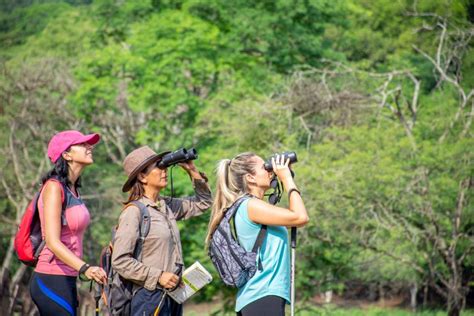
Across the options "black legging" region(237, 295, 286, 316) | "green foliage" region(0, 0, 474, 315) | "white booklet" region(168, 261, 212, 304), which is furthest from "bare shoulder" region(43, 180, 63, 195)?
"green foliage" region(0, 0, 474, 315)

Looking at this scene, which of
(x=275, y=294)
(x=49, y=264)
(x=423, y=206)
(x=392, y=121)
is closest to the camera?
(x=275, y=294)

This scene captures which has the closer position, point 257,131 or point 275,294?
point 275,294

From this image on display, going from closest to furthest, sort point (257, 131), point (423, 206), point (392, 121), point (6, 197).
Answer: point (423, 206) → point (392, 121) → point (257, 131) → point (6, 197)

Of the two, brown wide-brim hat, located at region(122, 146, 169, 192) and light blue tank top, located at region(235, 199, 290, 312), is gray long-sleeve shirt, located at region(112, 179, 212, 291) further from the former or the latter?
light blue tank top, located at region(235, 199, 290, 312)

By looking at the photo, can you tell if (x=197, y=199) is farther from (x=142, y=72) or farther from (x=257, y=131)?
(x=142, y=72)

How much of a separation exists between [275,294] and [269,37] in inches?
841

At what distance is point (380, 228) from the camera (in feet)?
51.7

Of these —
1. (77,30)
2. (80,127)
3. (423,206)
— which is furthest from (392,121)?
(77,30)

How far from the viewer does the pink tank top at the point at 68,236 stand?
5.32m

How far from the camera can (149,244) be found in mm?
4988

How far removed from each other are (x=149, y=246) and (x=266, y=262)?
2.12 feet

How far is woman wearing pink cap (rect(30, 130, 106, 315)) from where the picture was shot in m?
5.20

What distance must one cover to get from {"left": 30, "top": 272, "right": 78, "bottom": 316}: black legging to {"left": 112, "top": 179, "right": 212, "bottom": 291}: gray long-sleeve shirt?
578mm

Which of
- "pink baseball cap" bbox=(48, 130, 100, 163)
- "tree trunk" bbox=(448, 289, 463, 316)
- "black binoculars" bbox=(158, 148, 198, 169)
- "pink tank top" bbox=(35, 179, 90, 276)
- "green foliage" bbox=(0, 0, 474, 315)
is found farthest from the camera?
"green foliage" bbox=(0, 0, 474, 315)
